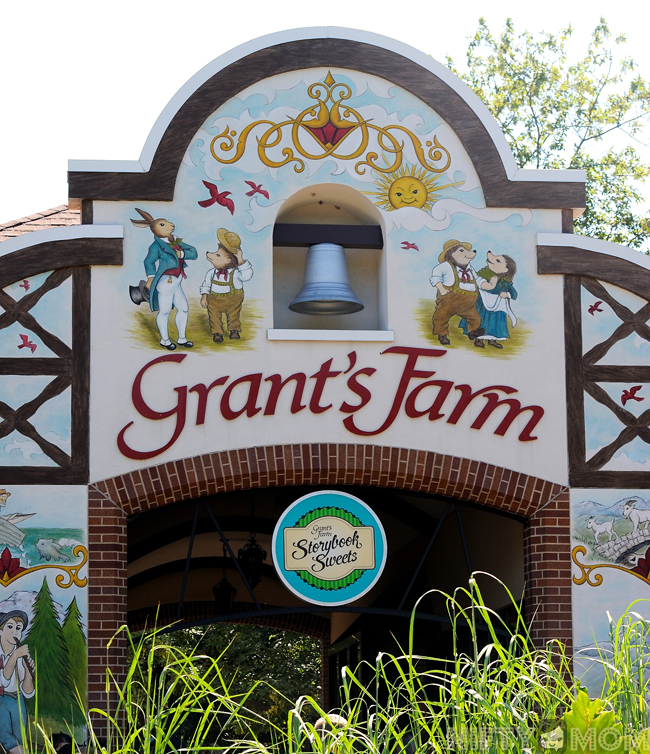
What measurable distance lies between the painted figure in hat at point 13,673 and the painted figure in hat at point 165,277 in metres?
2.82

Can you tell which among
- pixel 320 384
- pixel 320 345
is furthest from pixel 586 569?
pixel 320 345

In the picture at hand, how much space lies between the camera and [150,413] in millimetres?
9609

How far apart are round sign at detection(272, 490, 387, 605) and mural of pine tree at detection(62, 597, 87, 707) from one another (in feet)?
6.04

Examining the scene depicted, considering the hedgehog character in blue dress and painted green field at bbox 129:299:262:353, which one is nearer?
painted green field at bbox 129:299:262:353

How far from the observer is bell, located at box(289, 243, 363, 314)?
10.1 metres

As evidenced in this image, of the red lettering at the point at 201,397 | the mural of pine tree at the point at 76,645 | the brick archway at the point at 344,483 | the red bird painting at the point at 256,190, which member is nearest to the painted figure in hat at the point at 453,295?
the brick archway at the point at 344,483

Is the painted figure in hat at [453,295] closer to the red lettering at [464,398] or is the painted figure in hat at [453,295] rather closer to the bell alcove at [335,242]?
the red lettering at [464,398]

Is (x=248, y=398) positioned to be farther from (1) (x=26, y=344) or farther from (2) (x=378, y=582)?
(2) (x=378, y=582)

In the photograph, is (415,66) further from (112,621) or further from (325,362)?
(112,621)

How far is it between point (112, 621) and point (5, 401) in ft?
7.25

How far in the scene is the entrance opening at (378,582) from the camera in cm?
1198

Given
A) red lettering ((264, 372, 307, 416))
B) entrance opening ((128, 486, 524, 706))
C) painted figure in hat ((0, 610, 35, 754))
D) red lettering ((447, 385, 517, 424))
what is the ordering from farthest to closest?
1. entrance opening ((128, 486, 524, 706))
2. red lettering ((447, 385, 517, 424))
3. red lettering ((264, 372, 307, 416))
4. painted figure in hat ((0, 610, 35, 754))

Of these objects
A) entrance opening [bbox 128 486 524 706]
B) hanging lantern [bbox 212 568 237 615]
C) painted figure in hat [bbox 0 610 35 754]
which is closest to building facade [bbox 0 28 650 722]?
painted figure in hat [bbox 0 610 35 754]

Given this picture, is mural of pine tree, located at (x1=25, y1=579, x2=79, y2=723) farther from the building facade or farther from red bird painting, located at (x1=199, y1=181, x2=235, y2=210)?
red bird painting, located at (x1=199, y1=181, x2=235, y2=210)
